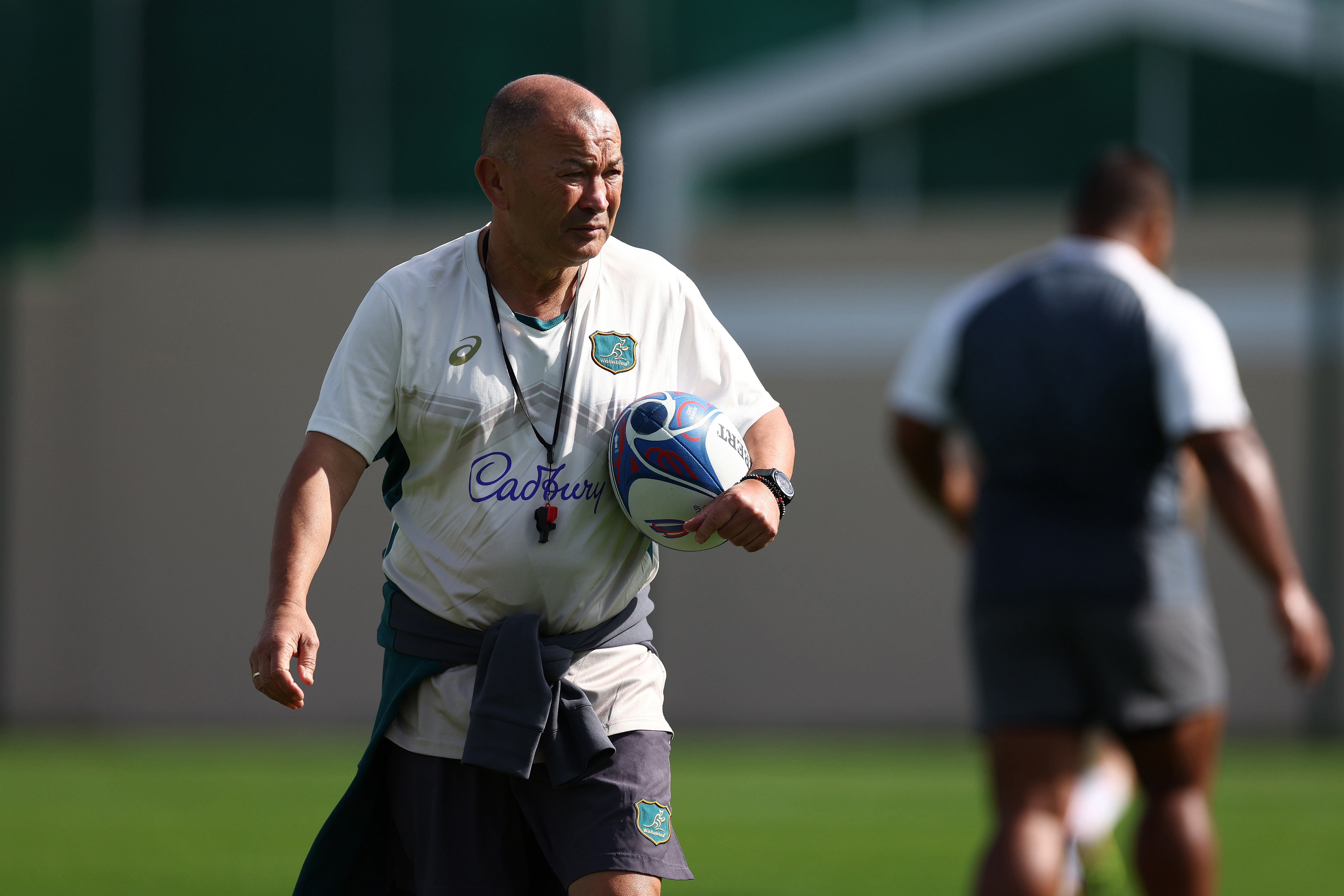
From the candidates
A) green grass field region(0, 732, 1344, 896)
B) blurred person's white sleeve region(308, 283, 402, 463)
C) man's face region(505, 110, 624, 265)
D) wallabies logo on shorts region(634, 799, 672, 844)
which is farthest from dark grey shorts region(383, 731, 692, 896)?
green grass field region(0, 732, 1344, 896)

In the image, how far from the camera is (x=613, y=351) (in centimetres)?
365

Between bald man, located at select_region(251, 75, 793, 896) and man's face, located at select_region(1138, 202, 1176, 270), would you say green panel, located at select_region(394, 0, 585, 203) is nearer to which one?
man's face, located at select_region(1138, 202, 1176, 270)

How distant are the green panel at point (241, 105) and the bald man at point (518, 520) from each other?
666 inches

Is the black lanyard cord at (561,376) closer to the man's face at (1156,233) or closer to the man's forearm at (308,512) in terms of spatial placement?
the man's forearm at (308,512)

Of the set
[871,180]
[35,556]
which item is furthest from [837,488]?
[35,556]

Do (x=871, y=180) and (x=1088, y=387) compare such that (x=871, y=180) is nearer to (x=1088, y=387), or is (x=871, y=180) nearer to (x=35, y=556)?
(x=35, y=556)

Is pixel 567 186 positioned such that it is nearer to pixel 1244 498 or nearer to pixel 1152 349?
pixel 1152 349

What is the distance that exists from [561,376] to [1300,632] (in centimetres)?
250

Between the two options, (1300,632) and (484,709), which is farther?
(1300,632)

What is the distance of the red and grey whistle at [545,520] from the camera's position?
355cm

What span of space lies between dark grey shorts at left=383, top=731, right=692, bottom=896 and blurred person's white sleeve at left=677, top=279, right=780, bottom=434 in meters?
0.72

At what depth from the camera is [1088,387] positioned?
5.12 meters

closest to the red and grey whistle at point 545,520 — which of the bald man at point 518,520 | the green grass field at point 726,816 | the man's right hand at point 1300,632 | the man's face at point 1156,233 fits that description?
the bald man at point 518,520

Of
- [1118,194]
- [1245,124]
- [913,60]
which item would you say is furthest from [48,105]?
[1118,194]
